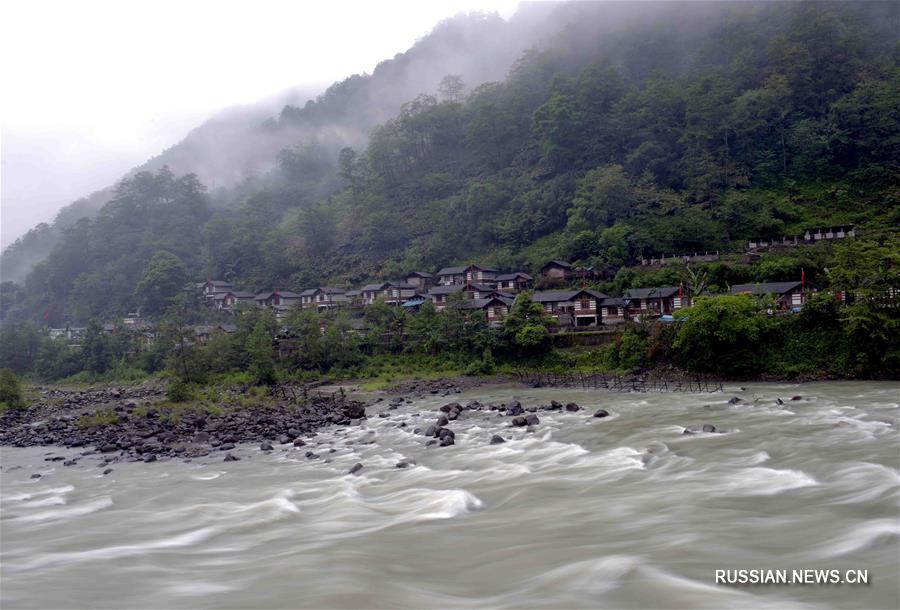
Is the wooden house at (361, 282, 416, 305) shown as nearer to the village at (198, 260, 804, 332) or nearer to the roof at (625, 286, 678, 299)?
the village at (198, 260, 804, 332)

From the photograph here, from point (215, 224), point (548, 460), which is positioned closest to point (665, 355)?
point (548, 460)

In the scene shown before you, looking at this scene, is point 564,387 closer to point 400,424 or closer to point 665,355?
point 665,355

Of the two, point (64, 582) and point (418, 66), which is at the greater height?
Result: point (418, 66)

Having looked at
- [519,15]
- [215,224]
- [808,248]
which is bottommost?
[808,248]

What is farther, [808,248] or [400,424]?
[808,248]

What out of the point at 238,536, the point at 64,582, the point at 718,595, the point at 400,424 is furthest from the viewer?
the point at 400,424

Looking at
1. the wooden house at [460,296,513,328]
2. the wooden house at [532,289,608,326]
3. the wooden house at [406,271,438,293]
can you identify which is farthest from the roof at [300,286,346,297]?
the wooden house at [532,289,608,326]

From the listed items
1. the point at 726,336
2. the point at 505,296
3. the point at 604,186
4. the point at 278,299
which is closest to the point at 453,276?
the point at 505,296

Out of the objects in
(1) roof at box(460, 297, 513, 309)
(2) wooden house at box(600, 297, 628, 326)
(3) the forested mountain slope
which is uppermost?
(3) the forested mountain slope

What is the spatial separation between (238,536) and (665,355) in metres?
29.1

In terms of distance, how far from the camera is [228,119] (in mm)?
183750

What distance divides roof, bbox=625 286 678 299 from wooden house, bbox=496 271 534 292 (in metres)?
12.3

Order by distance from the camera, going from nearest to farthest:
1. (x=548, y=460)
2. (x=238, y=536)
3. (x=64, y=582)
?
(x=64, y=582)
(x=238, y=536)
(x=548, y=460)

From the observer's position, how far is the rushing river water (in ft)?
23.7
